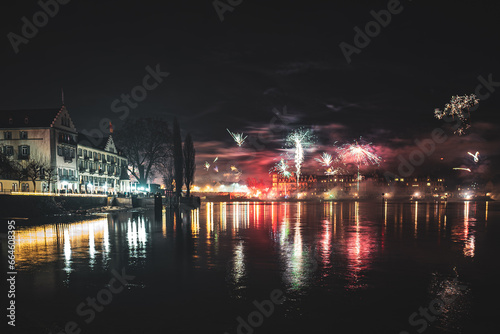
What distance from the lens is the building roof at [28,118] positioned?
182 feet

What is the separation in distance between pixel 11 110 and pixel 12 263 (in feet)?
175

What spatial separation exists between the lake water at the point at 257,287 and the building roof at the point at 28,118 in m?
43.7

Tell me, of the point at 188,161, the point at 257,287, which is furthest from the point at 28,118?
the point at 257,287

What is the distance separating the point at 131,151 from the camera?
74562 mm

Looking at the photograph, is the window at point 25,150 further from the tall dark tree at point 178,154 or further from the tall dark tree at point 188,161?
the tall dark tree at point 188,161

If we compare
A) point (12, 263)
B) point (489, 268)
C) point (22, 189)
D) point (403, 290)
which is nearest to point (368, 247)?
point (489, 268)

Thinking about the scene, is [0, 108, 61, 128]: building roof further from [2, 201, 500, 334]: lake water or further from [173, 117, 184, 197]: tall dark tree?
[2, 201, 500, 334]: lake water

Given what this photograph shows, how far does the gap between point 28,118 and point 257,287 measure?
57758 mm

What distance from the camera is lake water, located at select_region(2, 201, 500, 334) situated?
7.94 metres

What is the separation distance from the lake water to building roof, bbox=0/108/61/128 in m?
43.7

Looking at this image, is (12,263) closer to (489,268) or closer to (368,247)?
(368,247)

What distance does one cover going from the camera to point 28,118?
2216 inches

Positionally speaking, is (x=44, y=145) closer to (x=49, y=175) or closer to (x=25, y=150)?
(x=25, y=150)

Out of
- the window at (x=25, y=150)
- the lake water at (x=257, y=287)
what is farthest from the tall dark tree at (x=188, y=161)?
the lake water at (x=257, y=287)
